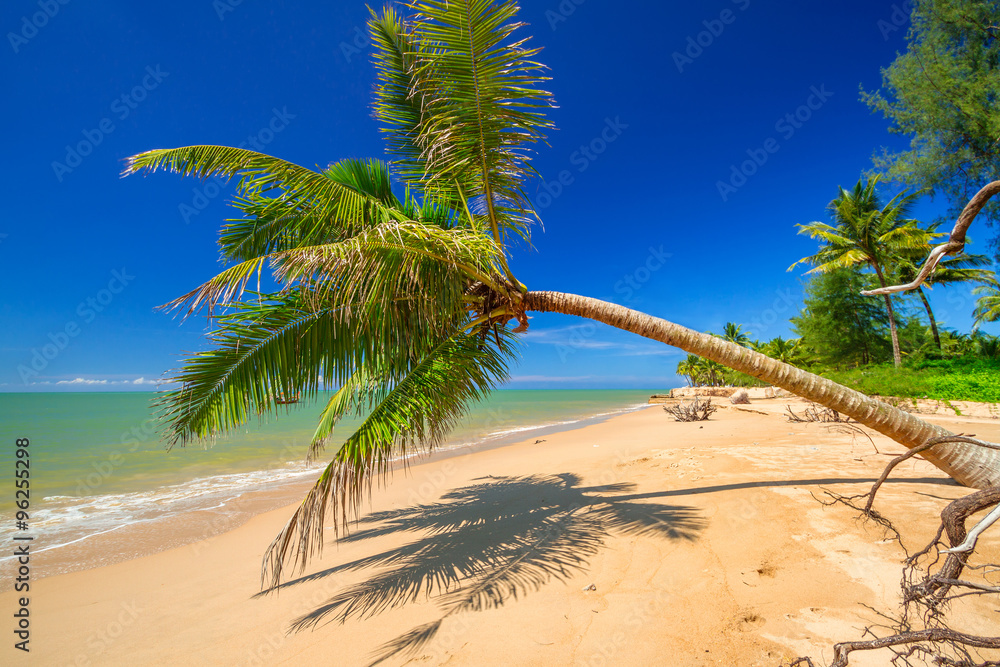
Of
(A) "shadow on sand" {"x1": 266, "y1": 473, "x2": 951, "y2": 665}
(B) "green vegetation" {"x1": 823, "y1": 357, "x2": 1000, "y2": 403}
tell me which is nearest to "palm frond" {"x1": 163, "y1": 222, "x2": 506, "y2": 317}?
(A) "shadow on sand" {"x1": 266, "y1": 473, "x2": 951, "y2": 665}

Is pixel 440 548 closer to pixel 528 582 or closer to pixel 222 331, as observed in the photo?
pixel 528 582

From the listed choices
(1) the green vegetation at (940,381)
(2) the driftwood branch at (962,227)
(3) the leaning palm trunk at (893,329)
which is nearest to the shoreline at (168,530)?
(2) the driftwood branch at (962,227)

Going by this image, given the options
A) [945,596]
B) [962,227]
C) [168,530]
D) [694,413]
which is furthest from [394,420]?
[694,413]

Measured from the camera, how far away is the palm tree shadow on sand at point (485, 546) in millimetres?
3404

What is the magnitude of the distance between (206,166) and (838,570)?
6.73 metres

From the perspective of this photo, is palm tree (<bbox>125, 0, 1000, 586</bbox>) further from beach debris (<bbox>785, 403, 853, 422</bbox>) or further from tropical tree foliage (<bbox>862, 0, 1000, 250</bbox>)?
tropical tree foliage (<bbox>862, 0, 1000, 250</bbox>)

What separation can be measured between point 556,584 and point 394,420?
76.6 inches

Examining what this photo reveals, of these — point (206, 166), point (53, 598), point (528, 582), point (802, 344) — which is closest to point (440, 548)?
point (528, 582)

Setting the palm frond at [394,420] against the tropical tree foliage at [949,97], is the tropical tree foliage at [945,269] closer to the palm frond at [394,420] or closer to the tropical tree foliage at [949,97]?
the tropical tree foliage at [949,97]

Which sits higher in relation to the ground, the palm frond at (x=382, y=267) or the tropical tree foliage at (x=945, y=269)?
the tropical tree foliage at (x=945, y=269)

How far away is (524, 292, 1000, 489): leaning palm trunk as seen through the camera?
404cm

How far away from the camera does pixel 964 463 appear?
4.05 m

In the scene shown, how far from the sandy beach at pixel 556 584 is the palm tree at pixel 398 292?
25.3 inches

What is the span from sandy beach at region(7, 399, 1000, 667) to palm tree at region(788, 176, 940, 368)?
18.5 m
